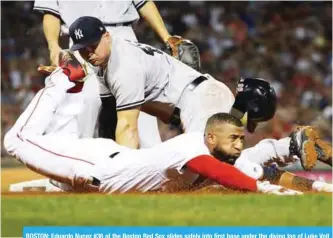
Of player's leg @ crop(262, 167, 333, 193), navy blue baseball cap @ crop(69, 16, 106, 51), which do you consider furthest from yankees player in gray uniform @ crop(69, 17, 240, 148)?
player's leg @ crop(262, 167, 333, 193)

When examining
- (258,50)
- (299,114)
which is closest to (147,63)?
(299,114)

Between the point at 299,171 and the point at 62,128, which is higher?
the point at 62,128

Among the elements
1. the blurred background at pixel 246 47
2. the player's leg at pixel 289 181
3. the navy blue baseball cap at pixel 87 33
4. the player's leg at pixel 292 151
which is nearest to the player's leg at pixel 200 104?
the player's leg at pixel 292 151

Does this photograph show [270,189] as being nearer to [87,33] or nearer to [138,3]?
[87,33]

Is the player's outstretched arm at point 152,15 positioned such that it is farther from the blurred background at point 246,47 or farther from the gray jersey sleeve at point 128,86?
the blurred background at point 246,47

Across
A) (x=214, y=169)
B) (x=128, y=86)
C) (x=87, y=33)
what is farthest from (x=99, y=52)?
(x=214, y=169)

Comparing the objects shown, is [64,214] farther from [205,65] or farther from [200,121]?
[205,65]
